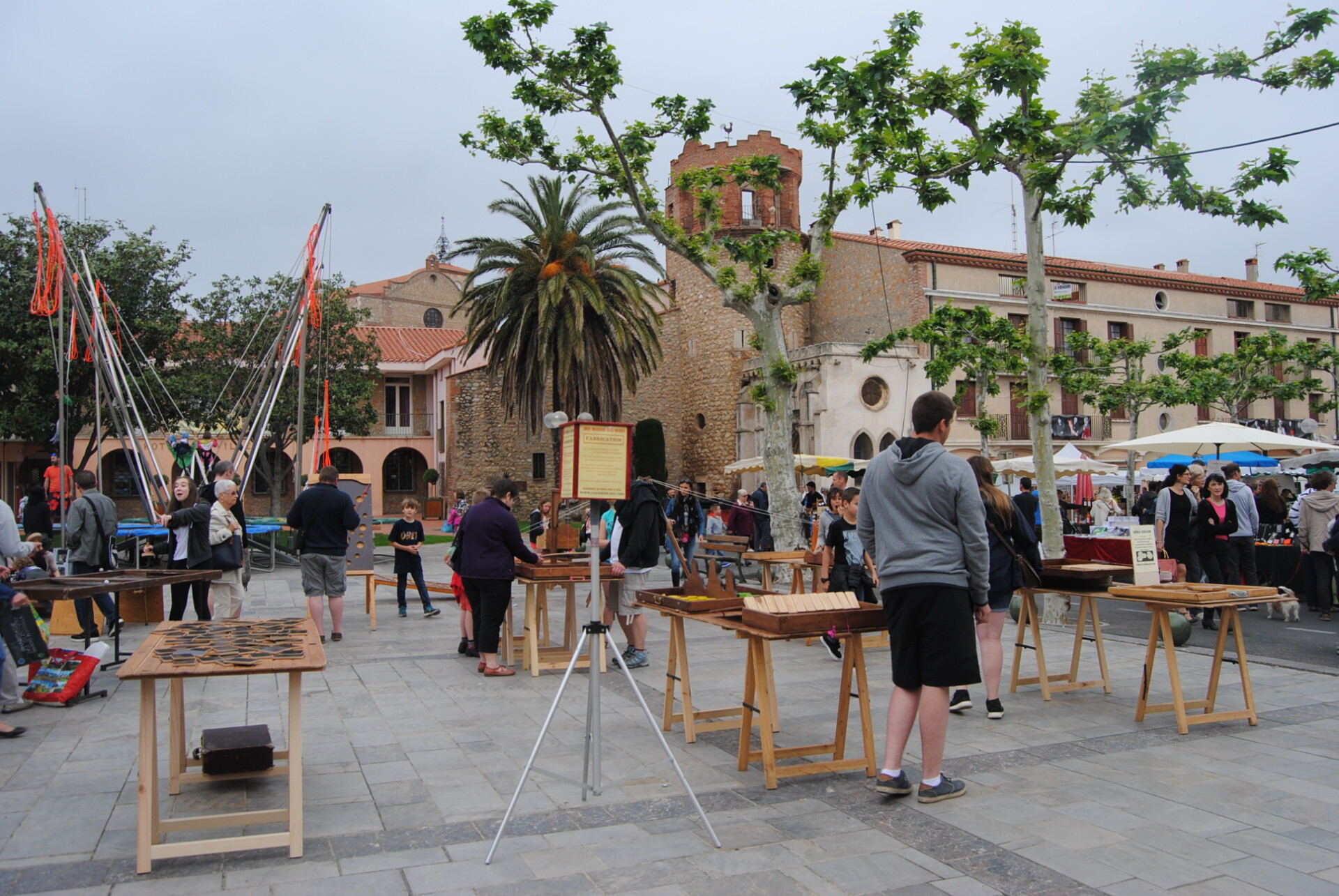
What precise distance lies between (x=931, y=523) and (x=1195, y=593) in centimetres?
A: 240

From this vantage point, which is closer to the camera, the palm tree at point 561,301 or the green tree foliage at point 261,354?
the palm tree at point 561,301

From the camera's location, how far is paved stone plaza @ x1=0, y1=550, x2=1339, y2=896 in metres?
3.85

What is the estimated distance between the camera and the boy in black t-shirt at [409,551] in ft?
37.7

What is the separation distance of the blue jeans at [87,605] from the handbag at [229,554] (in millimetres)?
939

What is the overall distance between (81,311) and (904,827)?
600 inches

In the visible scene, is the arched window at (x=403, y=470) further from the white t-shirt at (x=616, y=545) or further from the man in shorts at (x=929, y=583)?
the man in shorts at (x=929, y=583)

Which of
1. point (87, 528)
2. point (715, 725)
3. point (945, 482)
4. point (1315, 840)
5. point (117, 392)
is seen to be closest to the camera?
point (1315, 840)

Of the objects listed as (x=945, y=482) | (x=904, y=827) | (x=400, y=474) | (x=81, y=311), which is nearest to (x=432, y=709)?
(x=904, y=827)

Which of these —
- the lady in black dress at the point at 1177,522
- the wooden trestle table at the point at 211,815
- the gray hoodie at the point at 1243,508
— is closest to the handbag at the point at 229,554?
the wooden trestle table at the point at 211,815

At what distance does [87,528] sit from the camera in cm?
935

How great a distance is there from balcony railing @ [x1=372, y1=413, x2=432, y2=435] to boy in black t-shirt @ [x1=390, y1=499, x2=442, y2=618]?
3247 cm

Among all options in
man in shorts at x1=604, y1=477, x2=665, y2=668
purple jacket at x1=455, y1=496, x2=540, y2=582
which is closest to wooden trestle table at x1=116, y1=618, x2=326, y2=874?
purple jacket at x1=455, y1=496, x2=540, y2=582

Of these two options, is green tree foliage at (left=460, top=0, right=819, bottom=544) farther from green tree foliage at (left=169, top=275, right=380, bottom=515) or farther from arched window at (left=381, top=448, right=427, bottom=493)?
arched window at (left=381, top=448, right=427, bottom=493)

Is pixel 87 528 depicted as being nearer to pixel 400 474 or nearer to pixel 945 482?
pixel 945 482
